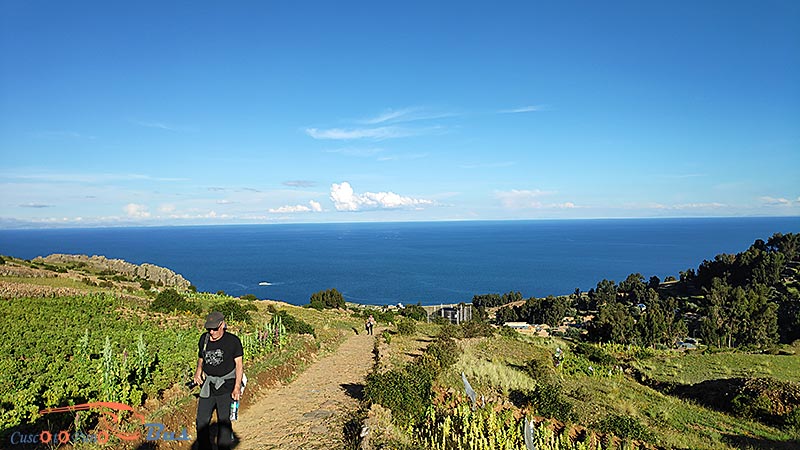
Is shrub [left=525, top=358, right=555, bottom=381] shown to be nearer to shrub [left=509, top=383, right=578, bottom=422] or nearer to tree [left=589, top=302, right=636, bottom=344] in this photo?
shrub [left=509, top=383, right=578, bottom=422]

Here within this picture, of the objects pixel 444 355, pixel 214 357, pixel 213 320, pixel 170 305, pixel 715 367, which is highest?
pixel 213 320

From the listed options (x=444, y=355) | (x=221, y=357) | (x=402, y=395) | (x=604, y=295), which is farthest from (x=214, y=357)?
(x=604, y=295)

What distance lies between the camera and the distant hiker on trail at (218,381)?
5.79 meters

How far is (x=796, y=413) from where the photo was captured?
12.1 m

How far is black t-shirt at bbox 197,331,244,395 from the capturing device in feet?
19.1

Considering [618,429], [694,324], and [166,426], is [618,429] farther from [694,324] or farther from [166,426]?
[694,324]

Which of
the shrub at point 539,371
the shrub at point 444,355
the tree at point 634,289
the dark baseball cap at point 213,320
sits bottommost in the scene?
the tree at point 634,289

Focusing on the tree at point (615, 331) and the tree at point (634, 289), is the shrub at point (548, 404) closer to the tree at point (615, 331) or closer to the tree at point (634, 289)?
the tree at point (615, 331)

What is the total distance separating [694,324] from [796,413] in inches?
1788

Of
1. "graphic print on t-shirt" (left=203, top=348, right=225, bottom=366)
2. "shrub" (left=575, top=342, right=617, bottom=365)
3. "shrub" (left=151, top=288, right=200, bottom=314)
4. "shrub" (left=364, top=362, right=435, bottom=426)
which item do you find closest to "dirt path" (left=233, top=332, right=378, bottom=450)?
"shrub" (left=364, top=362, right=435, bottom=426)

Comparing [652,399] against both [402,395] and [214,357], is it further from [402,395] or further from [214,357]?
[214,357]

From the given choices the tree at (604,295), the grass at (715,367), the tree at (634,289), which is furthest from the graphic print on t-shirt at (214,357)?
the tree at (634,289)

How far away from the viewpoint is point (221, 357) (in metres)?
5.83

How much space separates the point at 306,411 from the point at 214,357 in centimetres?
467
